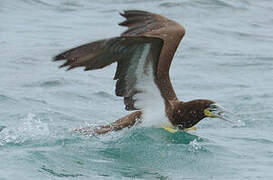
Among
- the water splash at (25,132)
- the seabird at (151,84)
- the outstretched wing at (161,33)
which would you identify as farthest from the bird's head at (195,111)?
the water splash at (25,132)

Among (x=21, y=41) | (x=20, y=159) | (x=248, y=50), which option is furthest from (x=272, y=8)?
(x=20, y=159)

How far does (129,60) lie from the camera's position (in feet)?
23.0

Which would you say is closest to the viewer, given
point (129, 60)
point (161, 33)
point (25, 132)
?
point (129, 60)

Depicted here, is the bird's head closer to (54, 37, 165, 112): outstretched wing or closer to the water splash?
(54, 37, 165, 112): outstretched wing

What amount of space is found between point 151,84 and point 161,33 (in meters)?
0.61

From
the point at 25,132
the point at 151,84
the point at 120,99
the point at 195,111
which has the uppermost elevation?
the point at 151,84

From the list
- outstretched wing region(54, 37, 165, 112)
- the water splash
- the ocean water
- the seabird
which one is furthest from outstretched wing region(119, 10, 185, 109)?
the water splash

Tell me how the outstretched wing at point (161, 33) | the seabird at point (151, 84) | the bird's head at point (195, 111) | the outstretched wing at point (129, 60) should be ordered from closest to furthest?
1. the outstretched wing at point (129, 60)
2. the seabird at point (151, 84)
3. the bird's head at point (195, 111)
4. the outstretched wing at point (161, 33)

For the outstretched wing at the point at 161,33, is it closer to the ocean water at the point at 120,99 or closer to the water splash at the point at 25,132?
the ocean water at the point at 120,99

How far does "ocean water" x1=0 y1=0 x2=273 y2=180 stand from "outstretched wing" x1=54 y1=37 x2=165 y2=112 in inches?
17.1

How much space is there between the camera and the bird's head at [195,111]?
24.7ft

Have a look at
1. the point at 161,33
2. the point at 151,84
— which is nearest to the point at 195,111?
the point at 151,84

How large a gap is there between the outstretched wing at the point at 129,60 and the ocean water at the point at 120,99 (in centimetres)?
43

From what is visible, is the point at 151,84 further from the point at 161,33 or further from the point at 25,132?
the point at 25,132
